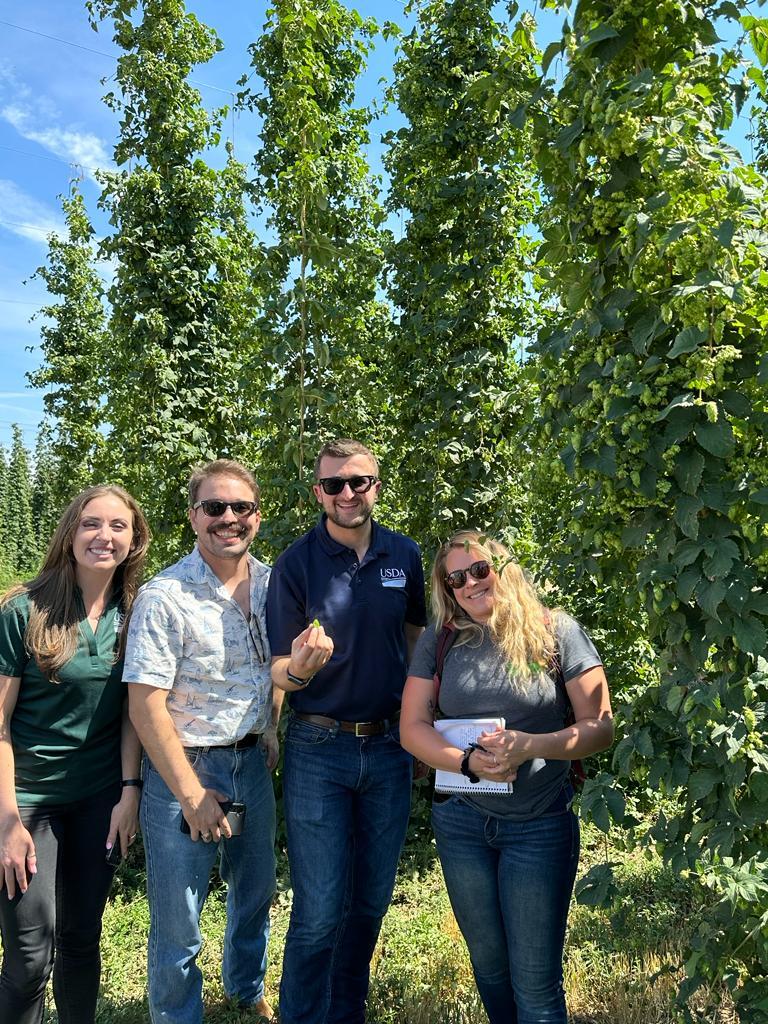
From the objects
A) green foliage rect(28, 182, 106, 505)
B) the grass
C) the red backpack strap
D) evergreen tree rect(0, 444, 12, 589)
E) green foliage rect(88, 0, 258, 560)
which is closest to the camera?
the red backpack strap

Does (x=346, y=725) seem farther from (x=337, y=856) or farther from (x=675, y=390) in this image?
(x=675, y=390)

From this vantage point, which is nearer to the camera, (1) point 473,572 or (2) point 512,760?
(2) point 512,760

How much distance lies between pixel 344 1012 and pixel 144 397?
4370 millimetres

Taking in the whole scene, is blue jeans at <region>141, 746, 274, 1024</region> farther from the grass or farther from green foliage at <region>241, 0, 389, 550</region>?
green foliage at <region>241, 0, 389, 550</region>

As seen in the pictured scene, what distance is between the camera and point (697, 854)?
193 centimetres

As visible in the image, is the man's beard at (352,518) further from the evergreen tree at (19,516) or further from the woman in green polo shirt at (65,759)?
the evergreen tree at (19,516)

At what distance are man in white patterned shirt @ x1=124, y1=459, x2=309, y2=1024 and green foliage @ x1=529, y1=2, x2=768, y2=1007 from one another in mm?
1422

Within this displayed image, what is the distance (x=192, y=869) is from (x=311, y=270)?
292 cm

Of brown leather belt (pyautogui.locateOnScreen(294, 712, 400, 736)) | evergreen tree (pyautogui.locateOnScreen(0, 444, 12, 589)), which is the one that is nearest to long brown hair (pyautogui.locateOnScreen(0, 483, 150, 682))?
brown leather belt (pyautogui.locateOnScreen(294, 712, 400, 736))

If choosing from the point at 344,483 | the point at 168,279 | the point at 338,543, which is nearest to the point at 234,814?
the point at 338,543

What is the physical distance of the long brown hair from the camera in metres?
2.70

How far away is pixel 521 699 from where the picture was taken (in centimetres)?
252

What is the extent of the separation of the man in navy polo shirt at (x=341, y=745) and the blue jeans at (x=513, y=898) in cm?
44

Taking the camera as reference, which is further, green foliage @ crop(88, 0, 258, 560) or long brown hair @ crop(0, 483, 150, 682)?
green foliage @ crop(88, 0, 258, 560)
